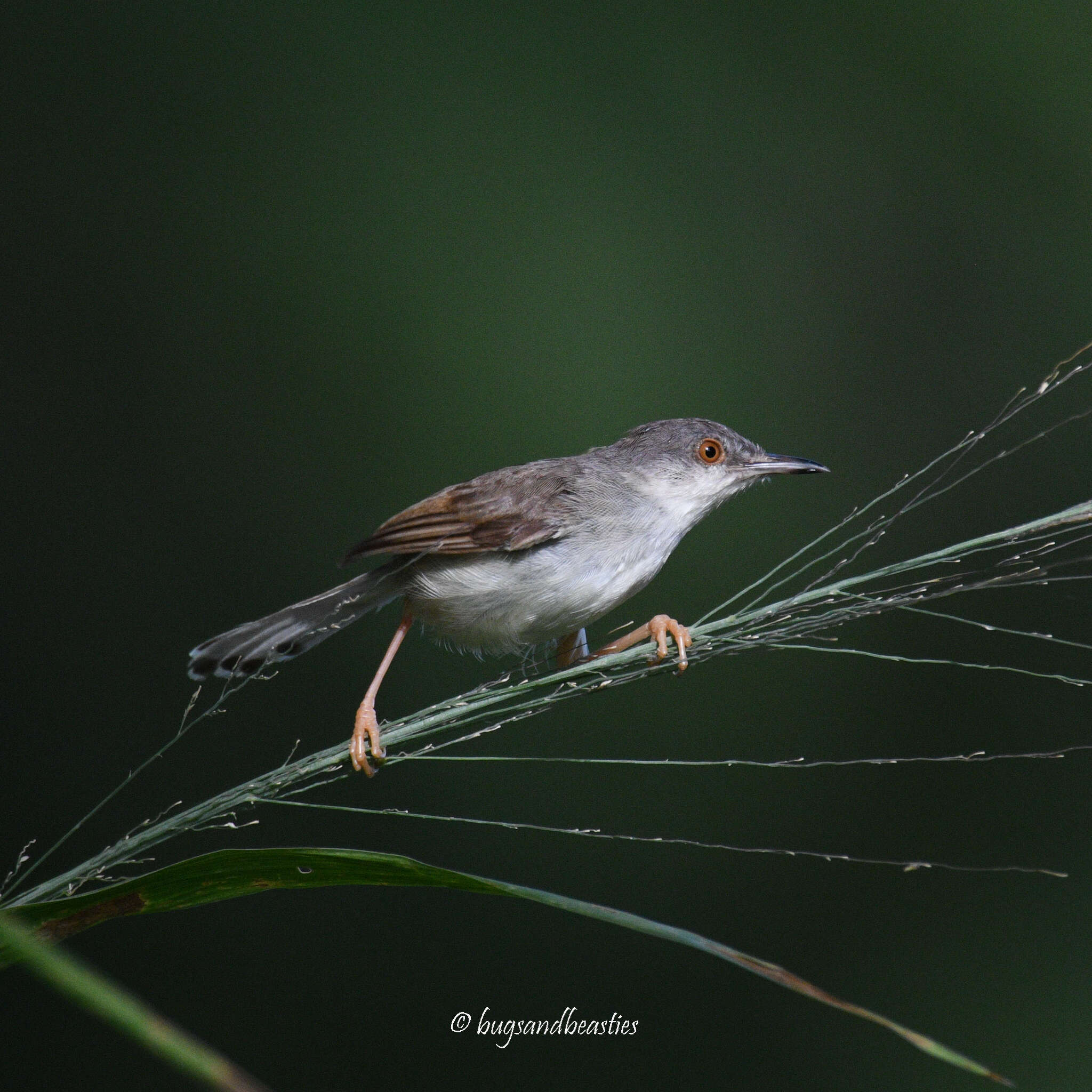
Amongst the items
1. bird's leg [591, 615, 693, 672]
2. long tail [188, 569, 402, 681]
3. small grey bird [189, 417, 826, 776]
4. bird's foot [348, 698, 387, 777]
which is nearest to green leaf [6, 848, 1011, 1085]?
bird's leg [591, 615, 693, 672]

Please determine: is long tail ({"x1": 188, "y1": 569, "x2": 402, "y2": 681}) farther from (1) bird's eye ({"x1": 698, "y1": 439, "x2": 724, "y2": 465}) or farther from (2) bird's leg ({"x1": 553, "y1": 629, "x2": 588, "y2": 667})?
(1) bird's eye ({"x1": 698, "y1": 439, "x2": 724, "y2": 465})

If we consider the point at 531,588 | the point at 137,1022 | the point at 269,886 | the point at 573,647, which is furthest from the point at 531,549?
the point at 137,1022

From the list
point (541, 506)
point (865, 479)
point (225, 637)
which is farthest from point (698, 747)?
point (225, 637)

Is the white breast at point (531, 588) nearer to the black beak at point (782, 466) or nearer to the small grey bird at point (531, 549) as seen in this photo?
the small grey bird at point (531, 549)

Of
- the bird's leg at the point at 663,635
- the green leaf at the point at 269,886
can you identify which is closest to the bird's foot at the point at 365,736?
the bird's leg at the point at 663,635

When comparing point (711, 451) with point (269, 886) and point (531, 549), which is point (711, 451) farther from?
point (269, 886)

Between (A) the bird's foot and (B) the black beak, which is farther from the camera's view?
(B) the black beak
